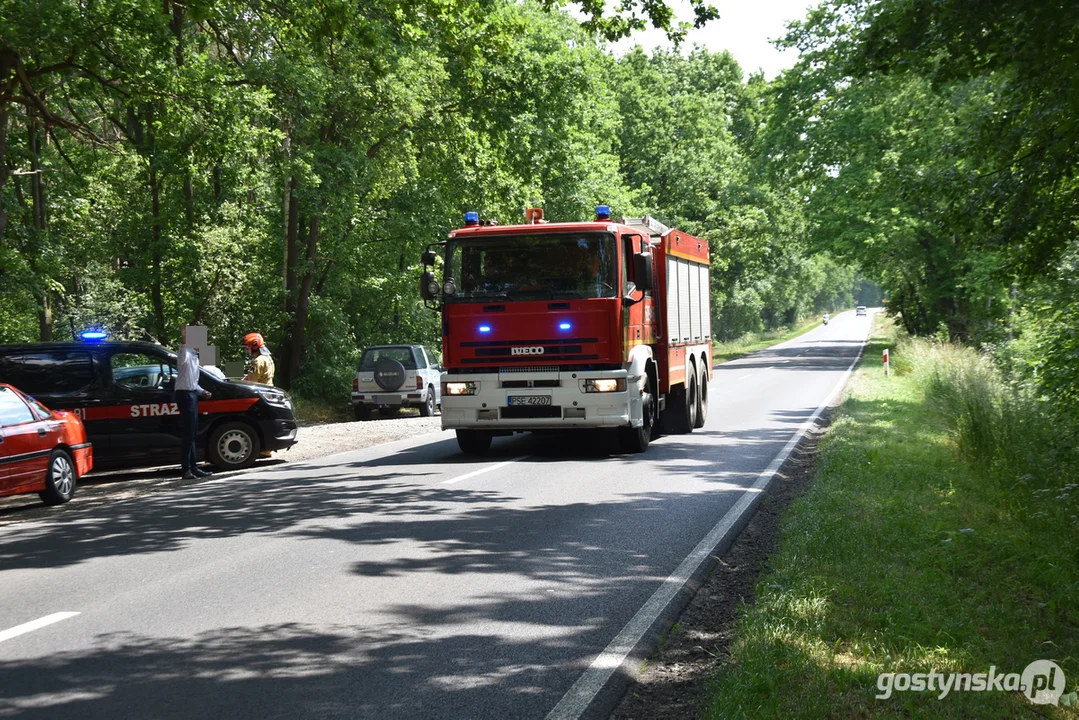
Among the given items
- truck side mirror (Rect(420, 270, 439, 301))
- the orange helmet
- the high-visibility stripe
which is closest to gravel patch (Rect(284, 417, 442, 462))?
the high-visibility stripe

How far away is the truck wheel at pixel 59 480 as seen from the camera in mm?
11781

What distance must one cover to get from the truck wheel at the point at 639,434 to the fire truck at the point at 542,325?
0.28 metres

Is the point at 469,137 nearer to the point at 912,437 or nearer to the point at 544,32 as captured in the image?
the point at 544,32

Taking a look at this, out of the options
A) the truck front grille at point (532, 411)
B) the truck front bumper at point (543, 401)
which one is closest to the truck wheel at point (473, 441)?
the truck front bumper at point (543, 401)

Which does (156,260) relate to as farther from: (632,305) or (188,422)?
(632,305)

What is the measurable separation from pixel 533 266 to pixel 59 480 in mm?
6295

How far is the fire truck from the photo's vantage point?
43.9ft

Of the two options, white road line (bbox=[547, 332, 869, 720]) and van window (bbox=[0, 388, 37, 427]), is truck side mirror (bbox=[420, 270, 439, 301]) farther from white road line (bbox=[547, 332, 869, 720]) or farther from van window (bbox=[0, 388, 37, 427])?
white road line (bbox=[547, 332, 869, 720])

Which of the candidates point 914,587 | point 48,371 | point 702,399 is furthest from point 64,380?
point 914,587

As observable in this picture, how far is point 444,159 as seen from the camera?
28.4 meters

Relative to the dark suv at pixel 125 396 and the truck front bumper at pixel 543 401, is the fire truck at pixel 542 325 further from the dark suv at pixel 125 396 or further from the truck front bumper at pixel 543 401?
the dark suv at pixel 125 396

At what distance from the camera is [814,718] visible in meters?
4.29

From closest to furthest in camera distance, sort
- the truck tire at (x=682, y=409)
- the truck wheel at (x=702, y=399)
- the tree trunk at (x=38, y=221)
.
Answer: the truck tire at (x=682, y=409), the truck wheel at (x=702, y=399), the tree trunk at (x=38, y=221)

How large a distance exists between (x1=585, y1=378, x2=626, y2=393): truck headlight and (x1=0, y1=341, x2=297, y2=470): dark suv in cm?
486
